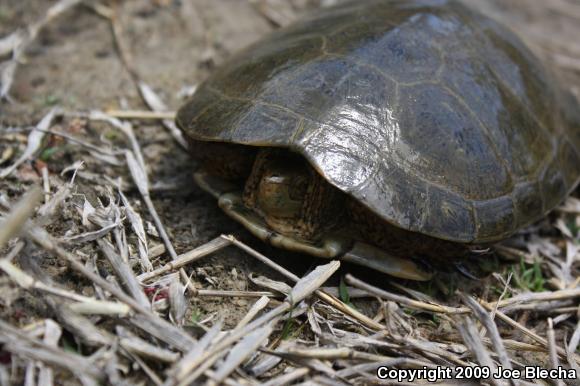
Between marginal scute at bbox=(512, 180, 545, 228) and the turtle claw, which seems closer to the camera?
the turtle claw

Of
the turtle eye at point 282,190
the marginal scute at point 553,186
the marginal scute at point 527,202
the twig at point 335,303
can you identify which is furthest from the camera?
the marginal scute at point 553,186

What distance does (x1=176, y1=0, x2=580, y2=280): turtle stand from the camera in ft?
8.89

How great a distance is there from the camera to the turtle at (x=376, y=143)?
2.71 meters

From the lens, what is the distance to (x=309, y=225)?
291cm

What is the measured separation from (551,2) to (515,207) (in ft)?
15.1

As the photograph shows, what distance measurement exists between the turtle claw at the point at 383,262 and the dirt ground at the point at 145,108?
0.52 ft

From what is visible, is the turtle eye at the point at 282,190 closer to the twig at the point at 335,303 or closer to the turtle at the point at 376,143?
the turtle at the point at 376,143

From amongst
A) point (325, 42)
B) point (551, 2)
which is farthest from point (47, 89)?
point (551, 2)

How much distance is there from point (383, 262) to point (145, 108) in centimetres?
207

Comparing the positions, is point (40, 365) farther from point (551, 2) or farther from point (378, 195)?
point (551, 2)

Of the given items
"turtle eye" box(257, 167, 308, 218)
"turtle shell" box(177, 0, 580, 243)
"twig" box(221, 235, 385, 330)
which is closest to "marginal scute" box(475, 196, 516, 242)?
"turtle shell" box(177, 0, 580, 243)

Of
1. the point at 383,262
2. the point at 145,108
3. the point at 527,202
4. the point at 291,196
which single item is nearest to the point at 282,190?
the point at 291,196

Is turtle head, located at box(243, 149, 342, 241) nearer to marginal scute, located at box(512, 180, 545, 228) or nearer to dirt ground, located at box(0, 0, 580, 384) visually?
dirt ground, located at box(0, 0, 580, 384)

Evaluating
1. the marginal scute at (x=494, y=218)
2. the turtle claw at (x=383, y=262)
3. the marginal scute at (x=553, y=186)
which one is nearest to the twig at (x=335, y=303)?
the turtle claw at (x=383, y=262)
